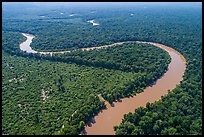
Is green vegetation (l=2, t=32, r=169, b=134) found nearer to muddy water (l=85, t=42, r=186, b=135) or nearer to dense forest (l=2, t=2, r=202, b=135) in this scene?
dense forest (l=2, t=2, r=202, b=135)

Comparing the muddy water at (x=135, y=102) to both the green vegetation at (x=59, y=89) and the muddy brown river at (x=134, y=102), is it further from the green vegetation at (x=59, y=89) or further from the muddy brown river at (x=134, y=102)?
the green vegetation at (x=59, y=89)

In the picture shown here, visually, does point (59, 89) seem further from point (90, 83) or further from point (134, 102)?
point (134, 102)

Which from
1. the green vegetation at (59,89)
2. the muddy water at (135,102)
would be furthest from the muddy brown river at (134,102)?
the green vegetation at (59,89)

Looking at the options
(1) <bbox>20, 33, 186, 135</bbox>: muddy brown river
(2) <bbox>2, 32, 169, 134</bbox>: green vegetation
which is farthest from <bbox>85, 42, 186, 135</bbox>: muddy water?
(2) <bbox>2, 32, 169, 134</bbox>: green vegetation

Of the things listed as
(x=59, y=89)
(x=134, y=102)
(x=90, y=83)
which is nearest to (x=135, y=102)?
(x=134, y=102)

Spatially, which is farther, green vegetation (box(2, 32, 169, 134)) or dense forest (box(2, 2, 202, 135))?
green vegetation (box(2, 32, 169, 134))

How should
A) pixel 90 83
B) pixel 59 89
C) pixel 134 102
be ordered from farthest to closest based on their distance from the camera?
pixel 90 83 → pixel 59 89 → pixel 134 102

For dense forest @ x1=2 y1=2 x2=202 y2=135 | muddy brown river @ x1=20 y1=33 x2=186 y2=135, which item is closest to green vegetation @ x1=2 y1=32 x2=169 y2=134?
dense forest @ x1=2 y1=2 x2=202 y2=135

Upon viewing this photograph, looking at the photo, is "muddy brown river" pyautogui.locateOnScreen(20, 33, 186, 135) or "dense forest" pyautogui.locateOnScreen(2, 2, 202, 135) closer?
"dense forest" pyautogui.locateOnScreen(2, 2, 202, 135)

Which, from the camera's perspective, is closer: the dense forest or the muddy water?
the dense forest

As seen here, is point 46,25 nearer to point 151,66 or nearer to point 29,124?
point 151,66

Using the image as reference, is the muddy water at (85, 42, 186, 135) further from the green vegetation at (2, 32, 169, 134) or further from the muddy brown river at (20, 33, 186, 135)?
the green vegetation at (2, 32, 169, 134)
